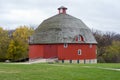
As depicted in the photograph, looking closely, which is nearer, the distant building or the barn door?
the distant building

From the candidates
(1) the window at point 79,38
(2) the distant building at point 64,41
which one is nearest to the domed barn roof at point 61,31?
(2) the distant building at point 64,41

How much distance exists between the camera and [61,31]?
50.7 m

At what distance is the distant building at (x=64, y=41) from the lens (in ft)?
163

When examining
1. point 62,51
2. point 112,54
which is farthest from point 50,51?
point 112,54

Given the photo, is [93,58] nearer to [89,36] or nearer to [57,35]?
[89,36]

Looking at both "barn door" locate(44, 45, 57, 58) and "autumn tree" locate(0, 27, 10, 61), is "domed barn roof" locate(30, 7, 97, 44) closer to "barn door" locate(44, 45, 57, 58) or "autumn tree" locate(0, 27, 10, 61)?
"barn door" locate(44, 45, 57, 58)

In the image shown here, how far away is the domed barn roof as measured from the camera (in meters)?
50.1

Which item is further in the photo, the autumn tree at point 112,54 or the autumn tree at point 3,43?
the autumn tree at point 112,54

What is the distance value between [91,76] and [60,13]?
36287 millimetres

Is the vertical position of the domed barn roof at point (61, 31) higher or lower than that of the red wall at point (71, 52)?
higher

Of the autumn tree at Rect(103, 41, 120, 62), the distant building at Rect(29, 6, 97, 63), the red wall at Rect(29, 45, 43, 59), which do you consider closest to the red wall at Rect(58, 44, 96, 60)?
the distant building at Rect(29, 6, 97, 63)

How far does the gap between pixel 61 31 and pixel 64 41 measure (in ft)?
7.31

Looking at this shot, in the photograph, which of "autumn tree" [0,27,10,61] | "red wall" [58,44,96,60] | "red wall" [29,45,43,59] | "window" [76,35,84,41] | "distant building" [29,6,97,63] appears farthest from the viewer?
"autumn tree" [0,27,10,61]

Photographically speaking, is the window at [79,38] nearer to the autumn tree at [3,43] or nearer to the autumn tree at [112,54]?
the autumn tree at [3,43]
